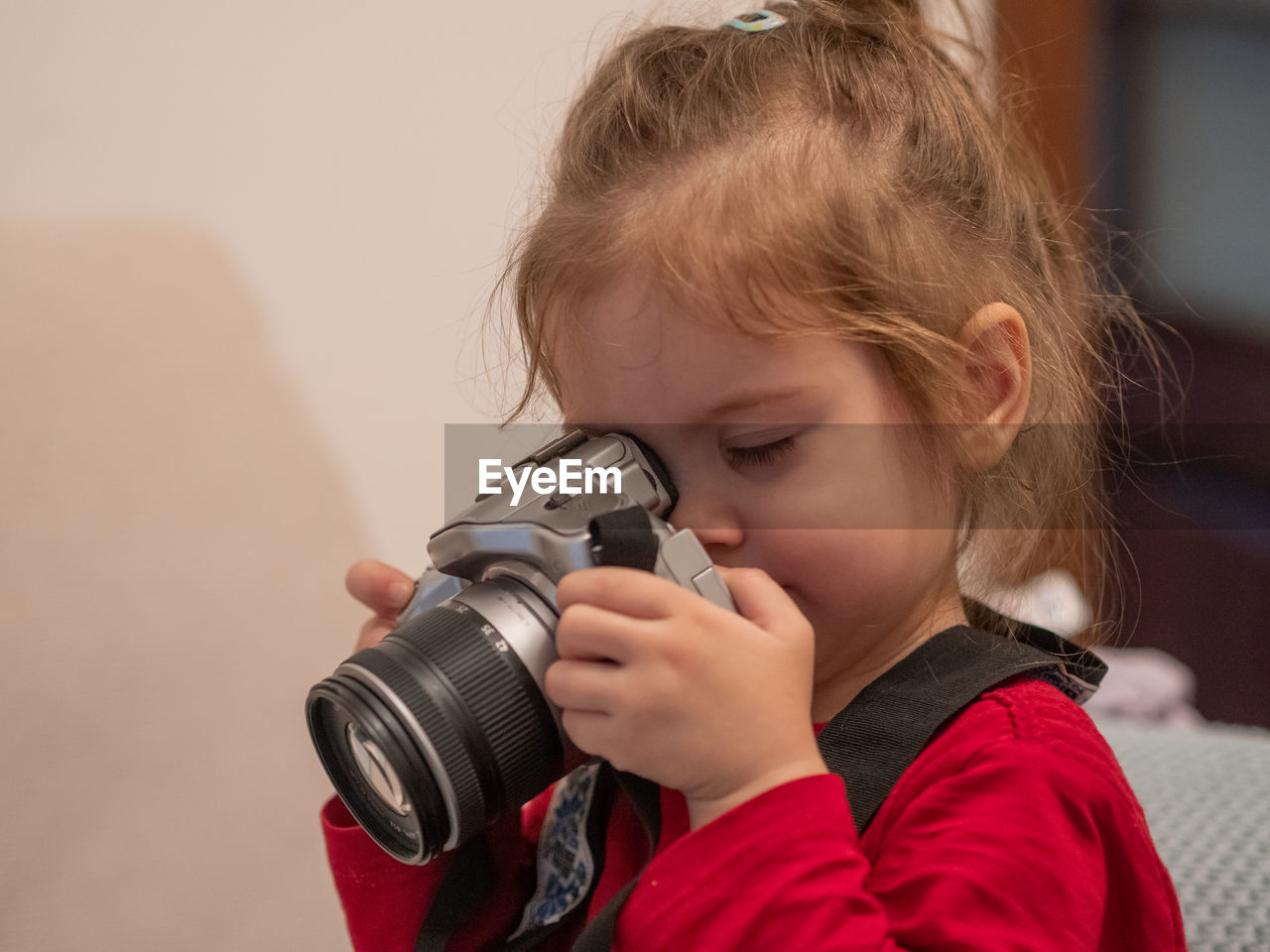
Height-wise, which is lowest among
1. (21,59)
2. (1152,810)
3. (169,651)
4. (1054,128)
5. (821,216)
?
(1152,810)

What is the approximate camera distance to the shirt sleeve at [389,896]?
617 mm

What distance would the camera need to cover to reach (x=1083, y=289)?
0.75 metres

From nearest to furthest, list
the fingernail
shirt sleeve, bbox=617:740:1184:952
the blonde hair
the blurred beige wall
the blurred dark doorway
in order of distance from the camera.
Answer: shirt sleeve, bbox=617:740:1184:952
the blonde hair
the fingernail
the blurred beige wall
the blurred dark doorway

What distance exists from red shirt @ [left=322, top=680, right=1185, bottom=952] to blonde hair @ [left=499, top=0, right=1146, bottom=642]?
0.50 ft

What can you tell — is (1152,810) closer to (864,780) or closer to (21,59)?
(864,780)

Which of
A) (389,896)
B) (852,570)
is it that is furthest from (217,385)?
(852,570)

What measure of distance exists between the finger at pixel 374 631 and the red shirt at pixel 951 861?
19 centimetres

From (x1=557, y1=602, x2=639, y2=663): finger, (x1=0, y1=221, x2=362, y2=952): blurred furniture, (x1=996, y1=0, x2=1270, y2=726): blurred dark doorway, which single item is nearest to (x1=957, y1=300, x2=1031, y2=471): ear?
(x1=557, y1=602, x2=639, y2=663): finger

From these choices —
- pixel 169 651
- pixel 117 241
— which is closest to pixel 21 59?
pixel 117 241

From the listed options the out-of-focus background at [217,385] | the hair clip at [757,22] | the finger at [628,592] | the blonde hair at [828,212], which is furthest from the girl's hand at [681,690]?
the out-of-focus background at [217,385]

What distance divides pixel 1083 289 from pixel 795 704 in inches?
16.6

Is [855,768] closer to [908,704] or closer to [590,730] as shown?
[908,704]

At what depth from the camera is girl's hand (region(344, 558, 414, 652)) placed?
0.65 m

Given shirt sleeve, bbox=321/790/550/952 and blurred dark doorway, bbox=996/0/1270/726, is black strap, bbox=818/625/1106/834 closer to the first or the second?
shirt sleeve, bbox=321/790/550/952
